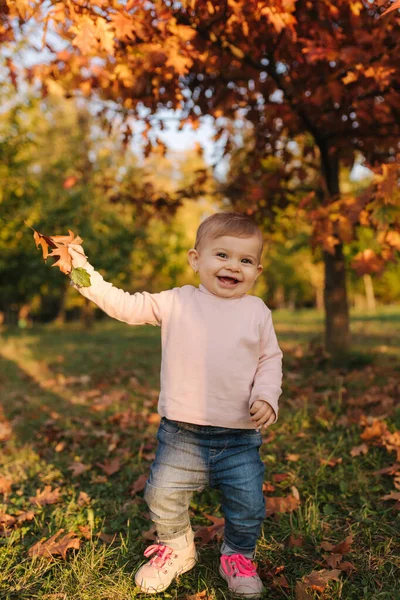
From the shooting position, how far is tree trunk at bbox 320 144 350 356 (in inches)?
244

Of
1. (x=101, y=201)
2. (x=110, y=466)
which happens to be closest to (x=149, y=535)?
(x=110, y=466)

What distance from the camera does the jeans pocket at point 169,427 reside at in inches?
98.7

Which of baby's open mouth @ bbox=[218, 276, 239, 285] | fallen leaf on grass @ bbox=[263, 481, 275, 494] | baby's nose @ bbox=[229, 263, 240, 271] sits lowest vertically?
fallen leaf on grass @ bbox=[263, 481, 275, 494]

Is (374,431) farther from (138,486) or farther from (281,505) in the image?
(138,486)

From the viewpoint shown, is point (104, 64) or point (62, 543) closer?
point (62, 543)

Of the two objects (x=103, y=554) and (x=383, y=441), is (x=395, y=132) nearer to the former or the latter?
(x=383, y=441)

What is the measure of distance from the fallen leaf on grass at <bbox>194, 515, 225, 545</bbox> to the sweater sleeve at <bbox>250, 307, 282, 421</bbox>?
36.5 inches

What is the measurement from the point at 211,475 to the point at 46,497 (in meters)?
1.43

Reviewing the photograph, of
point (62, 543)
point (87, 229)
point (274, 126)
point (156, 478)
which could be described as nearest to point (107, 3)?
point (274, 126)

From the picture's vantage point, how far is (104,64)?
16.0 ft

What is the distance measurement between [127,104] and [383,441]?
12.6 feet

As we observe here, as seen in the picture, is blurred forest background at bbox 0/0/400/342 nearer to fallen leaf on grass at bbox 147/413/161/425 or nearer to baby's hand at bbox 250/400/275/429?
baby's hand at bbox 250/400/275/429

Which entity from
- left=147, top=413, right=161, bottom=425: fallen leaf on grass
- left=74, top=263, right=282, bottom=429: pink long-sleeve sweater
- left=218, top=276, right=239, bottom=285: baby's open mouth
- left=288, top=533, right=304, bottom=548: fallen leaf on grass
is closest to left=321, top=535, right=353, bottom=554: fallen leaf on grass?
left=288, top=533, right=304, bottom=548: fallen leaf on grass

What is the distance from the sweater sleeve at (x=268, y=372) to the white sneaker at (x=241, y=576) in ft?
2.39
